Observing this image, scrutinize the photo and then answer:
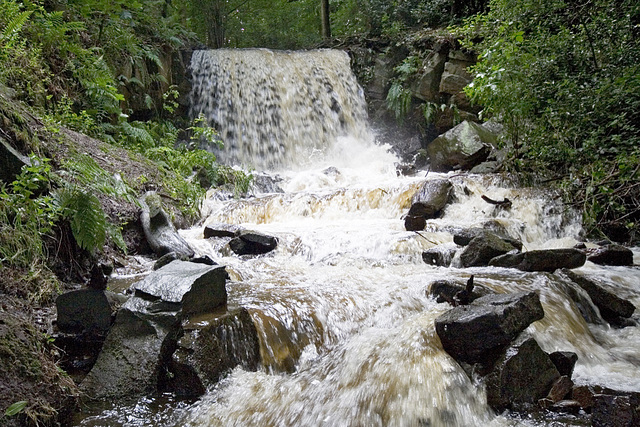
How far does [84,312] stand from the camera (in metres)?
2.88

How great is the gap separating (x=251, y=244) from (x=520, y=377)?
13.2 ft

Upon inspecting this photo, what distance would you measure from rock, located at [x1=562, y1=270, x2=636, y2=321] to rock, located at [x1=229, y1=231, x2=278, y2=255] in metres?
3.93

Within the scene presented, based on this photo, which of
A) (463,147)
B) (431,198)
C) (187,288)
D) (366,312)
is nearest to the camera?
(187,288)

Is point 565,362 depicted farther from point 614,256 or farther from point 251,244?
point 251,244

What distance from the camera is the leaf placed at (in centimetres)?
197

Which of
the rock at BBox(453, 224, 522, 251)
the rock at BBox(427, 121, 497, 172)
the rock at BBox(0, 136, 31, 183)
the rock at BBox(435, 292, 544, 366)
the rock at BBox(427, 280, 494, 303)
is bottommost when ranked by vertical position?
the rock at BBox(453, 224, 522, 251)

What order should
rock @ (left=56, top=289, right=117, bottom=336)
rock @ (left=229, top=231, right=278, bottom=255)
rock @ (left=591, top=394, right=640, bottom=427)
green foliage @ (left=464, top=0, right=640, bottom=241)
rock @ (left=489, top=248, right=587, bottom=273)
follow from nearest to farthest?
rock @ (left=591, top=394, right=640, bottom=427) → rock @ (left=56, top=289, right=117, bottom=336) → rock @ (left=489, top=248, right=587, bottom=273) → rock @ (left=229, top=231, right=278, bottom=255) → green foliage @ (left=464, top=0, right=640, bottom=241)

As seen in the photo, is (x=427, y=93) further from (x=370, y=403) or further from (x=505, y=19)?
(x=370, y=403)

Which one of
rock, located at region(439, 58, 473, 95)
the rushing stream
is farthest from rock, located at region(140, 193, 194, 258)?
rock, located at region(439, 58, 473, 95)

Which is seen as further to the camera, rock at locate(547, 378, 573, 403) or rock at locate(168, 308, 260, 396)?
rock at locate(168, 308, 260, 396)

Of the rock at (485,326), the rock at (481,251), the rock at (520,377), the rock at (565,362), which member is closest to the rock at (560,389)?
the rock at (520,377)

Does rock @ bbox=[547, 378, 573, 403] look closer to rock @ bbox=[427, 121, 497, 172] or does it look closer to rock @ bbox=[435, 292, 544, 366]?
rock @ bbox=[435, 292, 544, 366]

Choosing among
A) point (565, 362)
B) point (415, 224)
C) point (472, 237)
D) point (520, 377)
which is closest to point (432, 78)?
point (415, 224)

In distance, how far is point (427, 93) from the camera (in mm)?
13000
